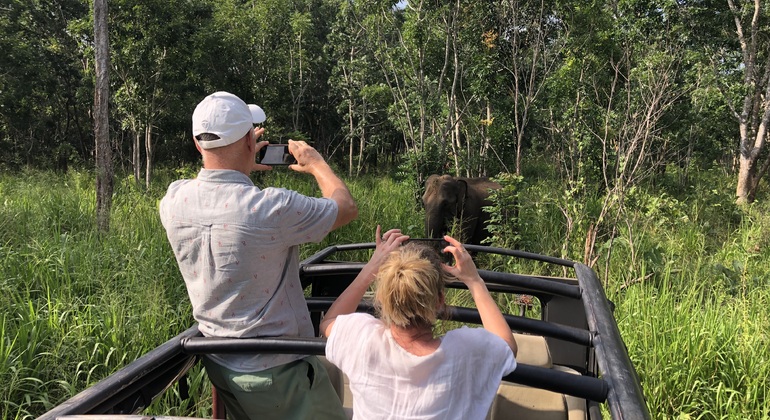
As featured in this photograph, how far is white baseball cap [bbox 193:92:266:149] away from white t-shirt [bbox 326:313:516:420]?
71 cm

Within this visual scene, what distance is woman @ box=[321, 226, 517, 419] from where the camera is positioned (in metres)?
1.37

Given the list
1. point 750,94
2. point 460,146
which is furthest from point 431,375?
point 750,94

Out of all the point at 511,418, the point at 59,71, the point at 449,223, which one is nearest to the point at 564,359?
the point at 511,418

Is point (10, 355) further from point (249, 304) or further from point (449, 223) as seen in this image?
point (449, 223)

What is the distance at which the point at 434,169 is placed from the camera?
1025 centimetres

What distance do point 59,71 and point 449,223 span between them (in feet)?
51.4

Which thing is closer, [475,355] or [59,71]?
[475,355]

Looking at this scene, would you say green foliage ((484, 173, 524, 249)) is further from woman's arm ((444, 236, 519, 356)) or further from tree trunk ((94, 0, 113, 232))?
woman's arm ((444, 236, 519, 356))

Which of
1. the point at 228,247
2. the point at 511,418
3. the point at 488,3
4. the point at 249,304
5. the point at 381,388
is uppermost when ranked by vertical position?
the point at 488,3

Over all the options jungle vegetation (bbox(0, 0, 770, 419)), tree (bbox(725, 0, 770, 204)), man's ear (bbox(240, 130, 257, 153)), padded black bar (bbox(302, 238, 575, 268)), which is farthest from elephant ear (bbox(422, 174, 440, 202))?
man's ear (bbox(240, 130, 257, 153))

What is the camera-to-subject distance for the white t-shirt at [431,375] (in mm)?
1372

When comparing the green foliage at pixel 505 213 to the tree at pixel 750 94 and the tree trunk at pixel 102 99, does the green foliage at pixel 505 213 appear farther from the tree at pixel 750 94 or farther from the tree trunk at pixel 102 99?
the tree at pixel 750 94

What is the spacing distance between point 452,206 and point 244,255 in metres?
6.95

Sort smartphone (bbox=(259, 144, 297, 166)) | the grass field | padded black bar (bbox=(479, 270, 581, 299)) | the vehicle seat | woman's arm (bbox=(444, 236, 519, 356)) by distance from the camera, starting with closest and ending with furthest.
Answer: woman's arm (bbox=(444, 236, 519, 356))
smartphone (bbox=(259, 144, 297, 166))
padded black bar (bbox=(479, 270, 581, 299))
the vehicle seat
the grass field
